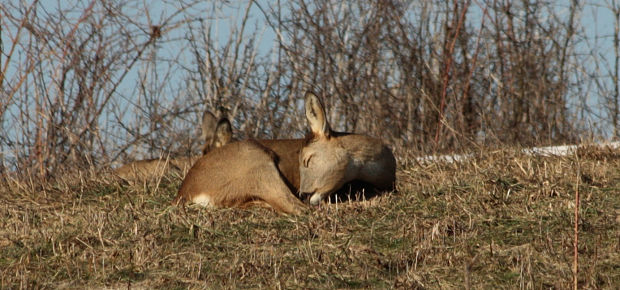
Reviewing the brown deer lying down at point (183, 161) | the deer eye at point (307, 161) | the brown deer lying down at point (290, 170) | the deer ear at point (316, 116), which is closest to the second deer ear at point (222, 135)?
the brown deer lying down at point (183, 161)

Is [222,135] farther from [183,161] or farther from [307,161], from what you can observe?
[307,161]

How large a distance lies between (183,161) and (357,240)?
4.94 metres

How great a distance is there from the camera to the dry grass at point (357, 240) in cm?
495

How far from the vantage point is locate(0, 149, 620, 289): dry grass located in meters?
4.95

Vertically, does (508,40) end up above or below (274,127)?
above

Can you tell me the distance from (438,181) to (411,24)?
6184 mm

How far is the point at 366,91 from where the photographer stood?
43.8 feet

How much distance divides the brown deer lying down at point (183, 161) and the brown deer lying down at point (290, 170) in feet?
4.25

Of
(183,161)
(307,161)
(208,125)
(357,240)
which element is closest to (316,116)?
(307,161)

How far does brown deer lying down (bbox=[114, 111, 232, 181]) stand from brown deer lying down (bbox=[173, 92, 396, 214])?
1.30m

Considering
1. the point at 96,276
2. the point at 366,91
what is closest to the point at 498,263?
the point at 96,276

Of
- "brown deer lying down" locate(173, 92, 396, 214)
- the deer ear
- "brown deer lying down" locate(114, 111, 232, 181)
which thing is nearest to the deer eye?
"brown deer lying down" locate(173, 92, 396, 214)

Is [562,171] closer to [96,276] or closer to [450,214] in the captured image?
[450,214]

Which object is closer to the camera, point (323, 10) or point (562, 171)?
point (562, 171)
